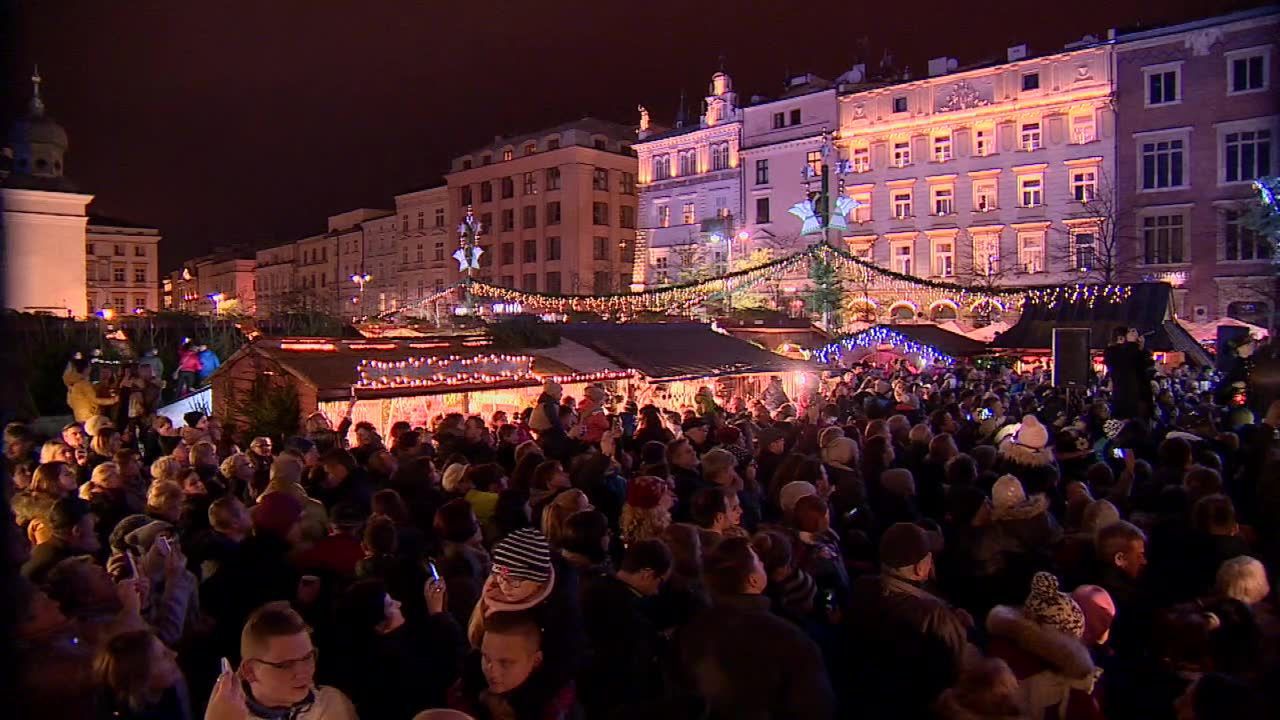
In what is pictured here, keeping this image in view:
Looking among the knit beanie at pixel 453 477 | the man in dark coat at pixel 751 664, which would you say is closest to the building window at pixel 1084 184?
the knit beanie at pixel 453 477

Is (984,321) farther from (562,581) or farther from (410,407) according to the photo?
(562,581)

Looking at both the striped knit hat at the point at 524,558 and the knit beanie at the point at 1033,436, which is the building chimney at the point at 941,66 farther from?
the striped knit hat at the point at 524,558

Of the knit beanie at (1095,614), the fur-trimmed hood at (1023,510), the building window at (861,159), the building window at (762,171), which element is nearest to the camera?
the knit beanie at (1095,614)

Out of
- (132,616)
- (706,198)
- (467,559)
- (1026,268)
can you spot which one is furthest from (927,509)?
(706,198)

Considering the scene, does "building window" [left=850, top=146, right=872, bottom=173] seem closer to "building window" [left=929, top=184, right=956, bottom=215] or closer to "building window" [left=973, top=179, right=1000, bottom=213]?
"building window" [left=929, top=184, right=956, bottom=215]

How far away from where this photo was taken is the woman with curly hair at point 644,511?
4652 mm

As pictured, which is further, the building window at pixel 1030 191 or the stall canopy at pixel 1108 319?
the building window at pixel 1030 191

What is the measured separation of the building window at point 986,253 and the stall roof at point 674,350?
1020 inches

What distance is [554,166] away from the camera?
192ft

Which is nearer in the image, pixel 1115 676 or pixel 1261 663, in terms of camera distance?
pixel 1261 663

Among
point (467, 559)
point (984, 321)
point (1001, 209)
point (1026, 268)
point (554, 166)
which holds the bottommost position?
point (467, 559)

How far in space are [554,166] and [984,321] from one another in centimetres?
3147

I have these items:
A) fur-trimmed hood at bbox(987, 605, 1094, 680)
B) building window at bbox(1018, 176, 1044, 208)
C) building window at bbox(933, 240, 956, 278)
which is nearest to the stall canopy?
fur-trimmed hood at bbox(987, 605, 1094, 680)

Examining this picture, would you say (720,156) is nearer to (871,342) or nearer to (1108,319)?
(871,342)
